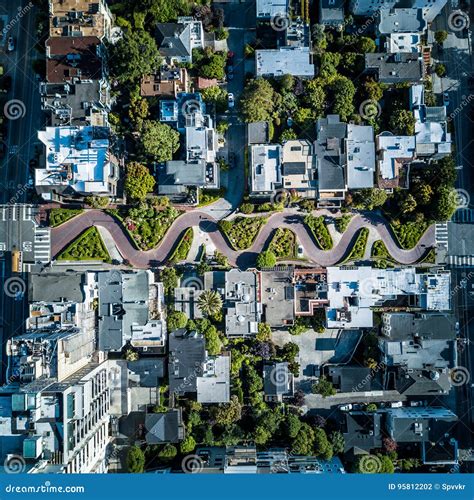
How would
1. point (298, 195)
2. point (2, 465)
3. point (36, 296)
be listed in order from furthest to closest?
point (298, 195) → point (36, 296) → point (2, 465)

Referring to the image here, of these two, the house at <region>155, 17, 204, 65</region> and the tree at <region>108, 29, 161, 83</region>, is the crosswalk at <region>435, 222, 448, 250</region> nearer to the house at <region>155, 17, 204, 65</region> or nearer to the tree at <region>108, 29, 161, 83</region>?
the house at <region>155, 17, 204, 65</region>

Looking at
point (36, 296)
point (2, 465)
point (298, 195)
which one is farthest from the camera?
point (298, 195)

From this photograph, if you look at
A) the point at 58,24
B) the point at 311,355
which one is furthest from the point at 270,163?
the point at 58,24

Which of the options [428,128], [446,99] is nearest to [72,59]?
[428,128]

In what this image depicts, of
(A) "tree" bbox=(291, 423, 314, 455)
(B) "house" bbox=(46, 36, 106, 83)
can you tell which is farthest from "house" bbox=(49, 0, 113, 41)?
(A) "tree" bbox=(291, 423, 314, 455)

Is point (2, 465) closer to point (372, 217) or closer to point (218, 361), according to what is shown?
point (218, 361)

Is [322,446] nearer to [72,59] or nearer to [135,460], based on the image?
[135,460]
